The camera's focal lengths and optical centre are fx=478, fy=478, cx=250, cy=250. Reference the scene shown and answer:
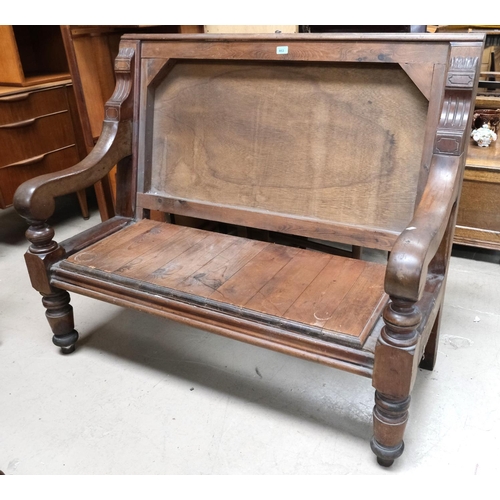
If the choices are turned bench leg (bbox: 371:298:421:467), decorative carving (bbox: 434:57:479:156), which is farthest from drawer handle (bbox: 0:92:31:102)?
turned bench leg (bbox: 371:298:421:467)

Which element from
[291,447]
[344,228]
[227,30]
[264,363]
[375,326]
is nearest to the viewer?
[375,326]

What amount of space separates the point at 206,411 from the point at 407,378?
2.29 feet

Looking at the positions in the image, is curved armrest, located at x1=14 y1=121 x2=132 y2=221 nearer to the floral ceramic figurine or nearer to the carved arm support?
the carved arm support

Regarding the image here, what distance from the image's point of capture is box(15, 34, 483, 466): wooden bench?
1228 millimetres

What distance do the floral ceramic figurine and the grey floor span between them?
2.54 ft

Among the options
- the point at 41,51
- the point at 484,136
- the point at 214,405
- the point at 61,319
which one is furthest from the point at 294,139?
the point at 41,51

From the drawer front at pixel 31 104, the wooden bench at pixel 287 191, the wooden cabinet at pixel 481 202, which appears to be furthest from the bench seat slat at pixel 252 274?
the drawer front at pixel 31 104

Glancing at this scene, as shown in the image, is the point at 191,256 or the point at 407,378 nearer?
the point at 407,378

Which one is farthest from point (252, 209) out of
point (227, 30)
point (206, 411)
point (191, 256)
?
point (227, 30)

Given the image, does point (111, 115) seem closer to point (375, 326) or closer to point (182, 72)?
point (182, 72)

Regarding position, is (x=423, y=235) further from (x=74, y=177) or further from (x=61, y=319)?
(x=61, y=319)

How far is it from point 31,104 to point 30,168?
13.8 inches

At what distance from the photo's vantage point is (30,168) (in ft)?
8.83

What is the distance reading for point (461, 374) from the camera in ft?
5.38
